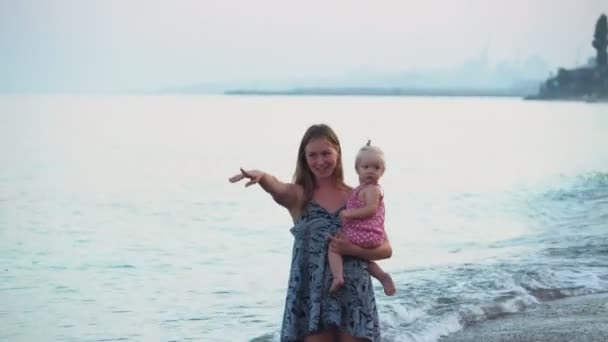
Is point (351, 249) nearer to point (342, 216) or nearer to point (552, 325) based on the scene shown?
point (342, 216)

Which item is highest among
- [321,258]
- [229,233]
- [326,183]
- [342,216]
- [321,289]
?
[326,183]

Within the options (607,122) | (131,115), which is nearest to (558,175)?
(131,115)

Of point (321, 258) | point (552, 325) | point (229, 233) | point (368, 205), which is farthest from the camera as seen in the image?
point (229, 233)

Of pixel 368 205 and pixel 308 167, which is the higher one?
pixel 308 167

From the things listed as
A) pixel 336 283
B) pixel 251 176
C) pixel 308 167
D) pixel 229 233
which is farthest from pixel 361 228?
pixel 229 233

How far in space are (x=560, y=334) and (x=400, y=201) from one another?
1319cm

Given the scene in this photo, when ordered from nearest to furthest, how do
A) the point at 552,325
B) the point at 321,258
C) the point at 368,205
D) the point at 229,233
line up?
1. the point at 368,205
2. the point at 321,258
3. the point at 552,325
4. the point at 229,233

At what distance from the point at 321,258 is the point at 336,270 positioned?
0.08 meters

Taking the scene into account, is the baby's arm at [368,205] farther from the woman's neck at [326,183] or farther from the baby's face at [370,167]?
the woman's neck at [326,183]

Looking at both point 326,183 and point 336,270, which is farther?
point 326,183

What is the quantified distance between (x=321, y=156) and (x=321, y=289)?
1.46 ft

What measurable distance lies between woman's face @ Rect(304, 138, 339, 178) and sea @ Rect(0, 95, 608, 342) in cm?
286

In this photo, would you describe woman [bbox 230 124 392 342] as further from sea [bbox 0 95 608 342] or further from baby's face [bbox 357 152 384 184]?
sea [bbox 0 95 608 342]

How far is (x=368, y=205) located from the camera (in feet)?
12.1
